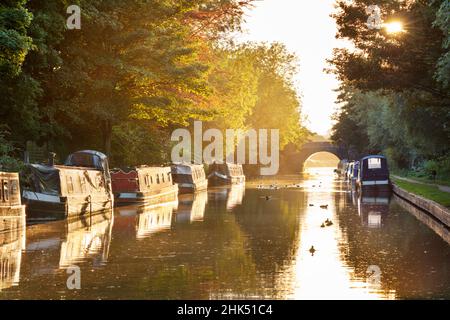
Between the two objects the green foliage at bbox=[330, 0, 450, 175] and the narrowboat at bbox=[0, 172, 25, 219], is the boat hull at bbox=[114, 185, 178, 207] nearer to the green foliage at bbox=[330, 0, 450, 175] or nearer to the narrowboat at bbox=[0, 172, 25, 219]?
the green foliage at bbox=[330, 0, 450, 175]

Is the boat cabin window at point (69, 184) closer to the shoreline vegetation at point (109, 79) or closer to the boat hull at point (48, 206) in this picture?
the boat hull at point (48, 206)

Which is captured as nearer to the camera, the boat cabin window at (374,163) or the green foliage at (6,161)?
the green foliage at (6,161)

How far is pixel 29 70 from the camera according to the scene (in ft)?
120

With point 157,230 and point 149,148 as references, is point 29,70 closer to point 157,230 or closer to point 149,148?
point 157,230

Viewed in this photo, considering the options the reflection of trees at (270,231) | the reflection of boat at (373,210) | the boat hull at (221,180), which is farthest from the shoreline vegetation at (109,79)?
the boat hull at (221,180)

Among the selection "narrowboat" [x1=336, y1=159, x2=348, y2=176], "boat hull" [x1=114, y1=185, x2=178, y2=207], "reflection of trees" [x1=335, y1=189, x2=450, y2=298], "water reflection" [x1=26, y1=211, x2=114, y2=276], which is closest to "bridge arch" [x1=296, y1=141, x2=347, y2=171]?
"narrowboat" [x1=336, y1=159, x2=348, y2=176]

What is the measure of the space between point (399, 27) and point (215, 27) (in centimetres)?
1964

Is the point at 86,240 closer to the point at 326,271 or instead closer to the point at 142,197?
the point at 326,271

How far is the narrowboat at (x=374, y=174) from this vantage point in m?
59.0

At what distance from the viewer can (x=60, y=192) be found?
32312 millimetres

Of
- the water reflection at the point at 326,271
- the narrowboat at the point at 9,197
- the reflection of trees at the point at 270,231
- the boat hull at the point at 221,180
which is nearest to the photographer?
the water reflection at the point at 326,271

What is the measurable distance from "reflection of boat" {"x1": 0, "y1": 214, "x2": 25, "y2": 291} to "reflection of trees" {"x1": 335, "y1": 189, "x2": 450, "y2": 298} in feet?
22.8

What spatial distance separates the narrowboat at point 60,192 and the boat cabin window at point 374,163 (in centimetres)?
2696

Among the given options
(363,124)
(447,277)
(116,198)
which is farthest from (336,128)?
(447,277)
